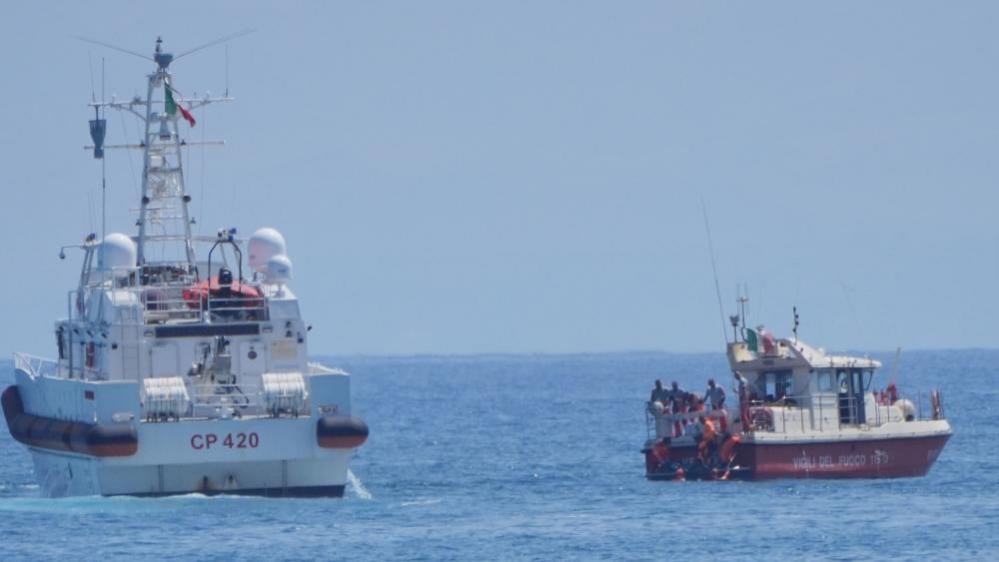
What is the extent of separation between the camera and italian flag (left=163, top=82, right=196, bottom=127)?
5234 cm

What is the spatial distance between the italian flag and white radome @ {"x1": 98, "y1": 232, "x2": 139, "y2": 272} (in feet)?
10.7

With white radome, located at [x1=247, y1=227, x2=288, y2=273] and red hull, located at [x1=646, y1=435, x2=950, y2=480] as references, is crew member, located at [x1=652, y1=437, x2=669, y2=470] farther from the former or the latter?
white radome, located at [x1=247, y1=227, x2=288, y2=273]

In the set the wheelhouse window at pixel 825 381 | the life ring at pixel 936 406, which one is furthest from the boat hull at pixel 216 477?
the life ring at pixel 936 406

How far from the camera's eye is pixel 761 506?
1805 inches

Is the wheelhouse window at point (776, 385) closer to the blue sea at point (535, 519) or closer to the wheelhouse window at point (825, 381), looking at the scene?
the wheelhouse window at point (825, 381)

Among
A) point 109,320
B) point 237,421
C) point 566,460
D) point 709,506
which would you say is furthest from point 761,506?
point 566,460

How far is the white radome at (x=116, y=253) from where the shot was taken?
168 feet

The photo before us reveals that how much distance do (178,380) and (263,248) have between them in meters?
6.42

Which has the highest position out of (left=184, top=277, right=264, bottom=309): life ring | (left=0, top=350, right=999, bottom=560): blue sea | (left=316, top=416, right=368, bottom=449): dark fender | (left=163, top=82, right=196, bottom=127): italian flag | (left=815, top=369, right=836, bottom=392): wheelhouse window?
(left=163, top=82, right=196, bottom=127): italian flag

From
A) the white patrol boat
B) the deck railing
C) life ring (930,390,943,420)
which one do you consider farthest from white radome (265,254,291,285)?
life ring (930,390,943,420)

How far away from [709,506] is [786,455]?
15.4 feet

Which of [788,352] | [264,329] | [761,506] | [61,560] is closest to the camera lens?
[61,560]

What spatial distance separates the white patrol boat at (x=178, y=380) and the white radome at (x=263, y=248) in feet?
0.11

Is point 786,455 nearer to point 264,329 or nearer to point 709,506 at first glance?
point 709,506
